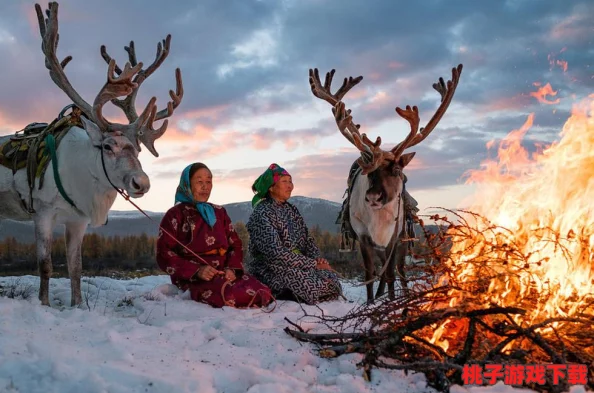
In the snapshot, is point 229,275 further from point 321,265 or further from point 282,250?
point 321,265

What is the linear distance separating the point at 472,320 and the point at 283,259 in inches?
117

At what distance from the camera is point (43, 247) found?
213 inches

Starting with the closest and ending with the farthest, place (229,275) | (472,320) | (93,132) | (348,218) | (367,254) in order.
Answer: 1. (472,320)
2. (93,132)
3. (229,275)
4. (367,254)
5. (348,218)

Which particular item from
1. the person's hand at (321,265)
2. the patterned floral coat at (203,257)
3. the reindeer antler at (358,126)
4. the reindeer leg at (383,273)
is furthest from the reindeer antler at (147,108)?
the reindeer leg at (383,273)

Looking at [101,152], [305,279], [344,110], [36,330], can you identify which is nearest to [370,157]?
[344,110]

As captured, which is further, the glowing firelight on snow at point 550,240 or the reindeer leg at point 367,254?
the reindeer leg at point 367,254

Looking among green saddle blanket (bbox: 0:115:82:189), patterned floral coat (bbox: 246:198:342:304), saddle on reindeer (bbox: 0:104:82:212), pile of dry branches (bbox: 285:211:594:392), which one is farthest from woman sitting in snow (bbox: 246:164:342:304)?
green saddle blanket (bbox: 0:115:82:189)

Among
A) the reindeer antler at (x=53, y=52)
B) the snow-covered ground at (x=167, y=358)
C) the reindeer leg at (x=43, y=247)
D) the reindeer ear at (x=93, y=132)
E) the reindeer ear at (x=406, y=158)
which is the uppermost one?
the reindeer antler at (x=53, y=52)

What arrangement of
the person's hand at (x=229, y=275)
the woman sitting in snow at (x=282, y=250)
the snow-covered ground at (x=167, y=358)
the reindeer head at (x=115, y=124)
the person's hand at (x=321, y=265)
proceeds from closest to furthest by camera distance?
the snow-covered ground at (x=167, y=358)
the reindeer head at (x=115, y=124)
the person's hand at (x=229, y=275)
the woman sitting in snow at (x=282, y=250)
the person's hand at (x=321, y=265)

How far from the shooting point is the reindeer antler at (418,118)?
246 inches

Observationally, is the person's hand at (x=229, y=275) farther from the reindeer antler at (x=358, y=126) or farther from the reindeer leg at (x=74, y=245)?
the reindeer antler at (x=358, y=126)

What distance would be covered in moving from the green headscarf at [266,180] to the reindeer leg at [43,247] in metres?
2.37

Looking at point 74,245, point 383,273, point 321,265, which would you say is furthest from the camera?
point 383,273

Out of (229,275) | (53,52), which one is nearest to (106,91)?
(53,52)
